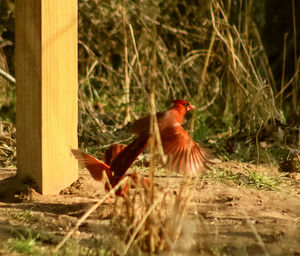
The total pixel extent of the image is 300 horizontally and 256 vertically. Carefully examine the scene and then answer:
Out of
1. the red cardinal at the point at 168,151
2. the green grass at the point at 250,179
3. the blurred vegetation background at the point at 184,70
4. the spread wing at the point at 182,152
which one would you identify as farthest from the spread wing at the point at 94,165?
the blurred vegetation background at the point at 184,70

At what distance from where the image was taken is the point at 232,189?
2670mm

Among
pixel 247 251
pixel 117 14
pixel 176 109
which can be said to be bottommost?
pixel 247 251

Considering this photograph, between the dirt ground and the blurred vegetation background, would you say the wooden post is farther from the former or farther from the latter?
the blurred vegetation background

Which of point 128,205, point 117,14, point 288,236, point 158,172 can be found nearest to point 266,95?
point 158,172

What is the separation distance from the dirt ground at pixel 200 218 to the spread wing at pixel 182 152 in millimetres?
208

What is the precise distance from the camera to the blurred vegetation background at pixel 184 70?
12.5 ft

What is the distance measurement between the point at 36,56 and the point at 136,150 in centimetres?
71

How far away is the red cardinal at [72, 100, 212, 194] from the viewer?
2.05m

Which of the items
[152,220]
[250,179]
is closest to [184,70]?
[250,179]

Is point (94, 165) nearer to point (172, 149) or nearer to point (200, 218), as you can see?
point (172, 149)

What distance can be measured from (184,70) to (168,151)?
3337 mm

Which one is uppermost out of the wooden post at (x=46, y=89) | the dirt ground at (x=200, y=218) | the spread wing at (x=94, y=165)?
the wooden post at (x=46, y=89)

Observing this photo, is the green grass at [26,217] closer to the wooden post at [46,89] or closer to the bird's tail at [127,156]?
the wooden post at [46,89]

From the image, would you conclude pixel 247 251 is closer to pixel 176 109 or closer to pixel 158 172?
pixel 176 109
